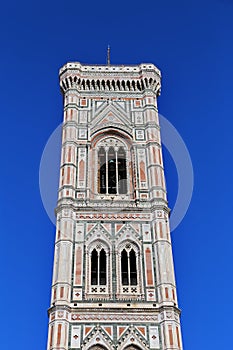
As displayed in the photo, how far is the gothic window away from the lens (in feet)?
67.1

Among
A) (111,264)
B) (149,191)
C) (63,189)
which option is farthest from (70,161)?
(111,264)

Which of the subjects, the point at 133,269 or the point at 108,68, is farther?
the point at 108,68

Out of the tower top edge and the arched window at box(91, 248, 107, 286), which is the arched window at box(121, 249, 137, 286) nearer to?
the arched window at box(91, 248, 107, 286)

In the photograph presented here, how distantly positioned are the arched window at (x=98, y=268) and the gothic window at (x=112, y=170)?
2799 mm

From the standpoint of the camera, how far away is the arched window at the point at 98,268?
17516 mm

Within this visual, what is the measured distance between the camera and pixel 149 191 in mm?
20062

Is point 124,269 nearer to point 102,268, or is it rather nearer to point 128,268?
point 128,268

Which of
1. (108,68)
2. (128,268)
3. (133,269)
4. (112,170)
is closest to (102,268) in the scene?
(128,268)

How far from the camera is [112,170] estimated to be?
69.2 feet

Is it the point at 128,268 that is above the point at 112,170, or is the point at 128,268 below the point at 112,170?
below

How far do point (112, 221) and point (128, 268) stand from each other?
1.91 meters

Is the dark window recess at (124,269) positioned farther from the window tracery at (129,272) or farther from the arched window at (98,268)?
the arched window at (98,268)

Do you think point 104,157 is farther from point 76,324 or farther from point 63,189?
point 76,324

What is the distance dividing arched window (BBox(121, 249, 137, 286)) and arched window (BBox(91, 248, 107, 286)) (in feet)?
1.92
